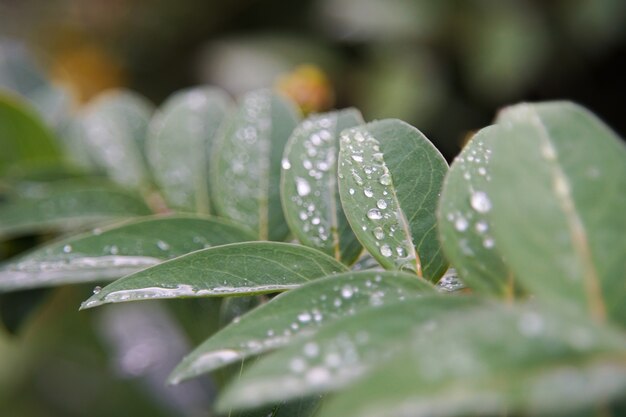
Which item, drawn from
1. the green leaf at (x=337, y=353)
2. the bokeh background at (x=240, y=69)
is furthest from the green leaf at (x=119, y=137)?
the green leaf at (x=337, y=353)

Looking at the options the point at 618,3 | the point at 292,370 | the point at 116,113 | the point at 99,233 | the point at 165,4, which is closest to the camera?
the point at 292,370

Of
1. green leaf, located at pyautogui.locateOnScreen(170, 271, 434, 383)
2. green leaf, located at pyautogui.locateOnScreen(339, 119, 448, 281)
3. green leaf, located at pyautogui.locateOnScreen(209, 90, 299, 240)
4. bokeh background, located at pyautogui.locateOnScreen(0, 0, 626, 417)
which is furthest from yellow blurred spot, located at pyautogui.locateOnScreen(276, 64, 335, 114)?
green leaf, located at pyautogui.locateOnScreen(170, 271, 434, 383)

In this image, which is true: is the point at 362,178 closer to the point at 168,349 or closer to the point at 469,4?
the point at 168,349

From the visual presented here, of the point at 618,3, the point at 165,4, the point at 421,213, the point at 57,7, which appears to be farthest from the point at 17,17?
the point at 421,213

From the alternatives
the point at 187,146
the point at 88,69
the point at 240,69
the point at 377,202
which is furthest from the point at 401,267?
the point at 88,69

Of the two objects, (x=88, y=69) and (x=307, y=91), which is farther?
(x=88, y=69)

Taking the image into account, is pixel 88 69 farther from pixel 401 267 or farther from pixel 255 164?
pixel 401 267
